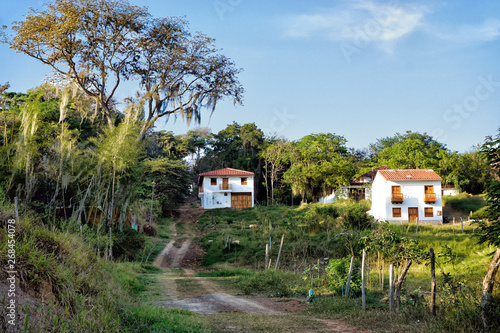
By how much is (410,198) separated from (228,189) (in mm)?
19283

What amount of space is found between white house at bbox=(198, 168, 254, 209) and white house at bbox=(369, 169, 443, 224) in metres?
15.5

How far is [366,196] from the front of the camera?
44.3m

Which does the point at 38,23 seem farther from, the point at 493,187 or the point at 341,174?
the point at 341,174

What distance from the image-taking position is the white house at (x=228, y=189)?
45750mm

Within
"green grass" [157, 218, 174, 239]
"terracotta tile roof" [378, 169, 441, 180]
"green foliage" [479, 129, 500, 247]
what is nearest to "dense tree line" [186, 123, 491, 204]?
"terracotta tile roof" [378, 169, 441, 180]

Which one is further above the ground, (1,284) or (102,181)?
(102,181)

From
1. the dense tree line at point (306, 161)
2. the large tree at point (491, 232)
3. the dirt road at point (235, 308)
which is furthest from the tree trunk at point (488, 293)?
the dense tree line at point (306, 161)

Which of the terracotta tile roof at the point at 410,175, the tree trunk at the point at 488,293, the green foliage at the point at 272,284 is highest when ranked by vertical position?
the terracotta tile roof at the point at 410,175

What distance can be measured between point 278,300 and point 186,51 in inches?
491

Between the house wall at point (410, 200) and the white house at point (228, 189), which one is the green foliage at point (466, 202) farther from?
the white house at point (228, 189)

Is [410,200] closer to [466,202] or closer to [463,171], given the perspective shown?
[466,202]

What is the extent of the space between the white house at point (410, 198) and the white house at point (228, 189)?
1547 centimetres

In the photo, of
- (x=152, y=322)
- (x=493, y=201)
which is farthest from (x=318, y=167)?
(x=152, y=322)

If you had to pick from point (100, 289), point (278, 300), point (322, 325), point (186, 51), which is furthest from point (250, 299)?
point (186, 51)
